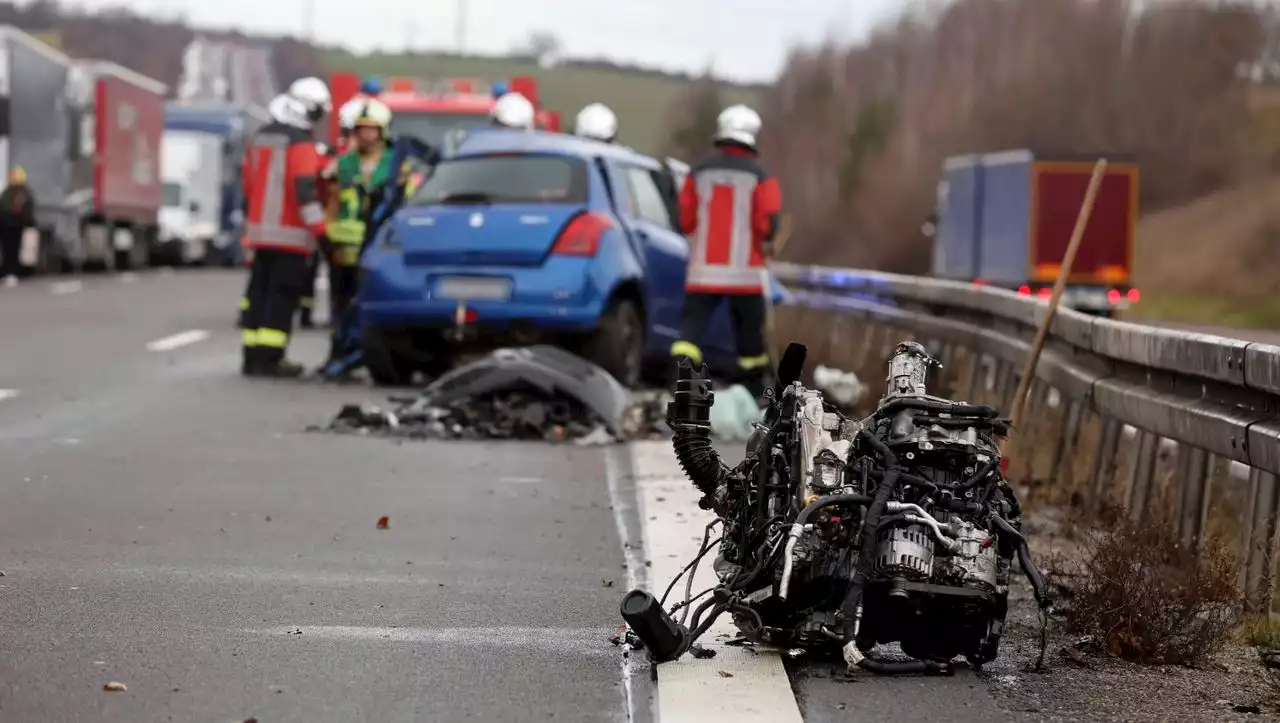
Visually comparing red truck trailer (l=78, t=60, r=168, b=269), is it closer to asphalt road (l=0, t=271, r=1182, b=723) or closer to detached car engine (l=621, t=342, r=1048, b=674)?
asphalt road (l=0, t=271, r=1182, b=723)

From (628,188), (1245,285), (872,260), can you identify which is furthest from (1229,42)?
(628,188)

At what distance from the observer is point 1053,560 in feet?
26.8

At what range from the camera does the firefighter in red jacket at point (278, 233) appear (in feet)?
55.6

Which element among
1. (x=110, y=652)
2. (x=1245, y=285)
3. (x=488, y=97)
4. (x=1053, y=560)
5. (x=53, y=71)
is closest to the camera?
(x=110, y=652)

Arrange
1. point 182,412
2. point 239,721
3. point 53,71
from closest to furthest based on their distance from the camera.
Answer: point 239,721, point 182,412, point 53,71

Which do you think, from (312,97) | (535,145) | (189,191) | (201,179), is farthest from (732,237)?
(189,191)

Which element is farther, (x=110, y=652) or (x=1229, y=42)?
(x=1229, y=42)

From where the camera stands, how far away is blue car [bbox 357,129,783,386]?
15.4 meters

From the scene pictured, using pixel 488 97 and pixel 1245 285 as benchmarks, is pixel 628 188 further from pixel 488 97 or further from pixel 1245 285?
pixel 1245 285

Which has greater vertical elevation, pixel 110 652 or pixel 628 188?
pixel 628 188

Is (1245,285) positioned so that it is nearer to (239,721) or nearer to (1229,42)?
(1229,42)

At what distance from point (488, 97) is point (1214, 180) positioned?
179ft

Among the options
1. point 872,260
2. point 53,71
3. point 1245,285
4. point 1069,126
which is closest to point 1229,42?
point 1069,126

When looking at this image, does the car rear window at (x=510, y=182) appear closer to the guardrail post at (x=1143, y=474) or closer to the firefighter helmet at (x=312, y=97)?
the firefighter helmet at (x=312, y=97)
